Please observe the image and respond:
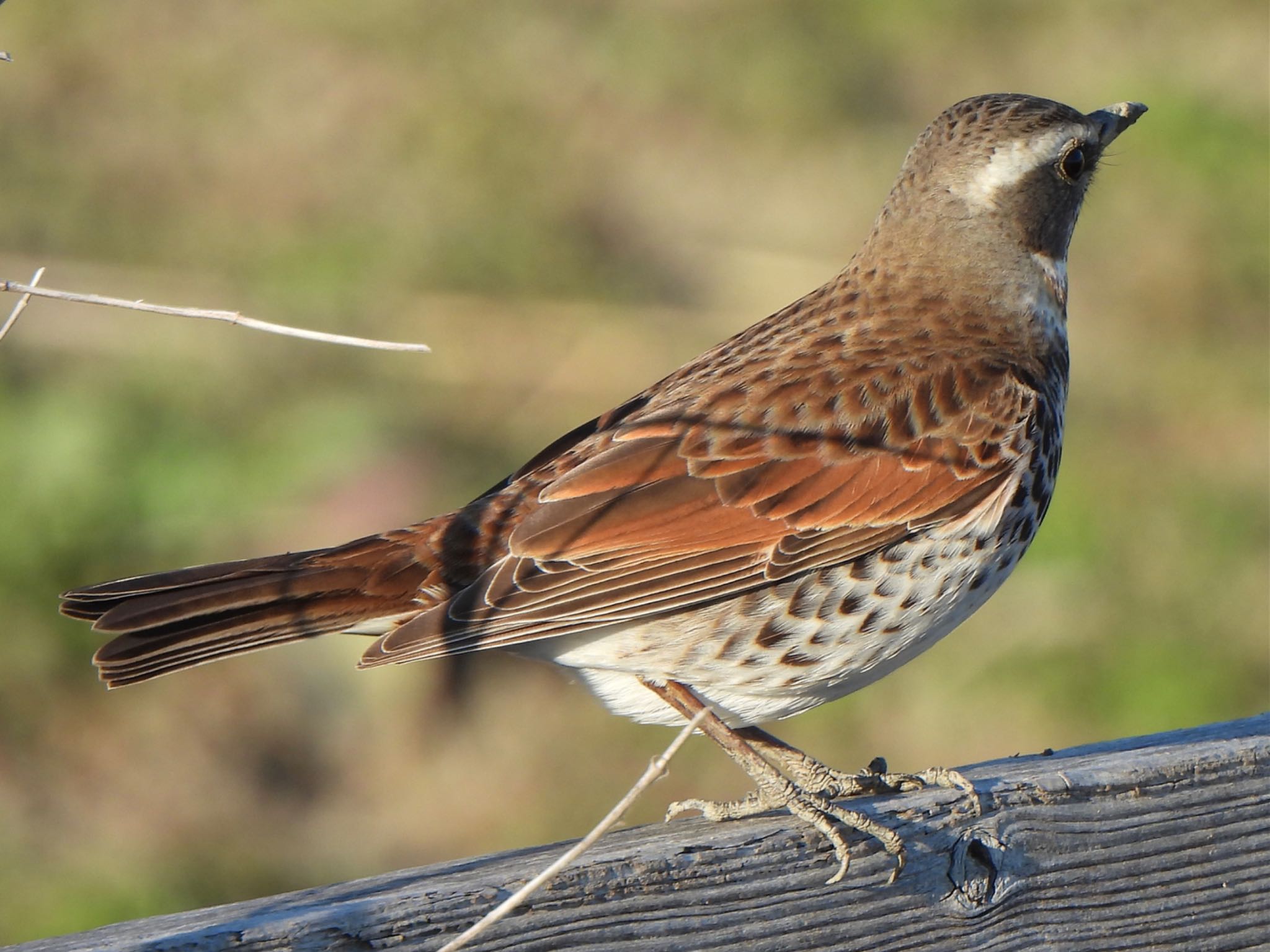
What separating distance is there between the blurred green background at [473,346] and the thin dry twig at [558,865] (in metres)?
3.21

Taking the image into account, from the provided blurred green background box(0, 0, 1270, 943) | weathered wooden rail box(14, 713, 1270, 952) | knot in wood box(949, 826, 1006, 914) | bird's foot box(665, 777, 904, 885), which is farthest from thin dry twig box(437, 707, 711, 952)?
blurred green background box(0, 0, 1270, 943)

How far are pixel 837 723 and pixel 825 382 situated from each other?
2749 mm

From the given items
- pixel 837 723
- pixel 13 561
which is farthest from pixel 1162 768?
pixel 13 561

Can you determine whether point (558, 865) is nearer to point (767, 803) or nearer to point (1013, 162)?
point (767, 803)

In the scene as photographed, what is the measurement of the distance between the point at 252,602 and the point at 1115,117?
7.85ft

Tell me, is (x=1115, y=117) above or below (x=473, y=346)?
below

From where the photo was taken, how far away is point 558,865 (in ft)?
6.79

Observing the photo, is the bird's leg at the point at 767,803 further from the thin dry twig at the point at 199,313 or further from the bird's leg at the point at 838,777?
the thin dry twig at the point at 199,313

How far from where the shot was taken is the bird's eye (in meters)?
4.03

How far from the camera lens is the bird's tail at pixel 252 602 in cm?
301

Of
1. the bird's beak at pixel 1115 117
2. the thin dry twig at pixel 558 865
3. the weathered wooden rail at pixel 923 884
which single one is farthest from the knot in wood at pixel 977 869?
the bird's beak at pixel 1115 117

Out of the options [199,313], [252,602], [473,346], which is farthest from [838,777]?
[473,346]

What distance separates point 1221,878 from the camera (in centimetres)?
264

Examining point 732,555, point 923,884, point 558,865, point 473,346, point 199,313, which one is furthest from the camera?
point 473,346
